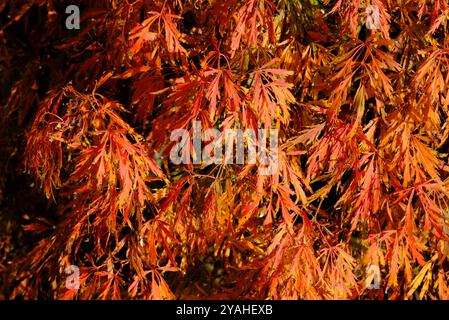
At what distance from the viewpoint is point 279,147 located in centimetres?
146

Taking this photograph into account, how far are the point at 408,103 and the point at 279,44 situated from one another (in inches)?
13.5

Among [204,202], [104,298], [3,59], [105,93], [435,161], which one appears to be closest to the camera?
[435,161]

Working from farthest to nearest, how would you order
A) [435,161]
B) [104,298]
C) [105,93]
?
[105,93], [104,298], [435,161]

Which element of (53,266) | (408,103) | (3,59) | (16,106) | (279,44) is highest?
(279,44)

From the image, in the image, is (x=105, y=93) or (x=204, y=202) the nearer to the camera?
(x=204, y=202)

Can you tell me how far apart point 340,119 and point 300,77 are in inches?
5.9

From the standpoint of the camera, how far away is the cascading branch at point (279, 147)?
A: 1.38 m

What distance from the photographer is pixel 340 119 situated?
153 centimetres

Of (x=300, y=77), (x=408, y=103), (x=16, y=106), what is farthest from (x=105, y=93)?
(x=408, y=103)

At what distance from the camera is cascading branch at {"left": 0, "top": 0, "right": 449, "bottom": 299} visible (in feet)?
4.54

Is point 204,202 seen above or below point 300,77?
below

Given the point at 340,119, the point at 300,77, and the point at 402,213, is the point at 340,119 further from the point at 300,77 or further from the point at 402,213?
the point at 402,213
